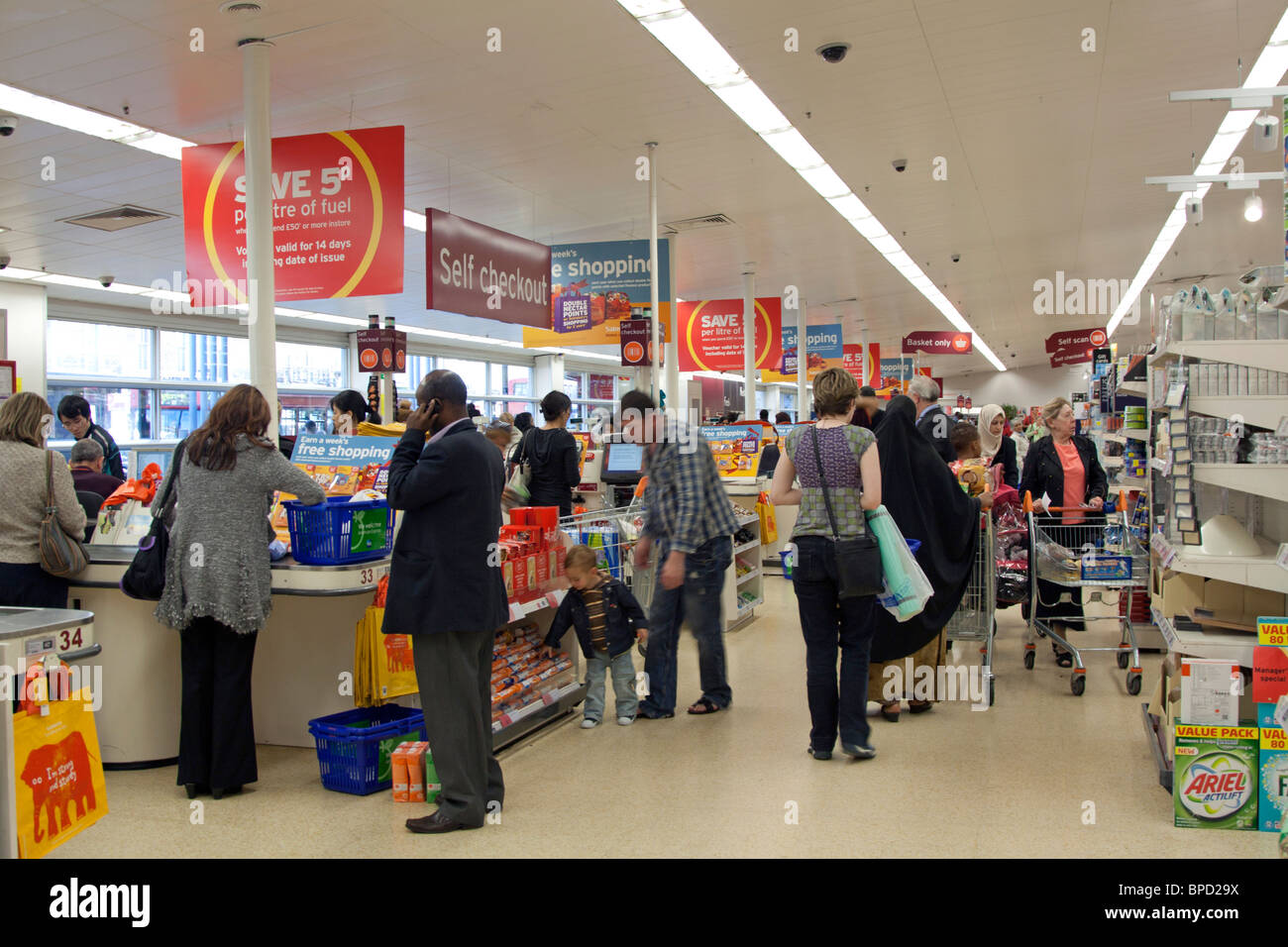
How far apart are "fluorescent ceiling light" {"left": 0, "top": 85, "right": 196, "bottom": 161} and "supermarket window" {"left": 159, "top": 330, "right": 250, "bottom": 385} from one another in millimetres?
8853

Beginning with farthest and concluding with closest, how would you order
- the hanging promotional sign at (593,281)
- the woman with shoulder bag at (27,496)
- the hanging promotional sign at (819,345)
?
the hanging promotional sign at (819,345)
the hanging promotional sign at (593,281)
the woman with shoulder bag at (27,496)

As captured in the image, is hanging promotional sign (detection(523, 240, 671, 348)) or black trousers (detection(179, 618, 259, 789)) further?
hanging promotional sign (detection(523, 240, 671, 348))

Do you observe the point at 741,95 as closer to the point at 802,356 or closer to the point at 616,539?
the point at 616,539

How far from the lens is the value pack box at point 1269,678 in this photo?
3561 mm

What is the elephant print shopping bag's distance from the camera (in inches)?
101

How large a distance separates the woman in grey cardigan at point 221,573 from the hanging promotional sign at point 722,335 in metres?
11.3

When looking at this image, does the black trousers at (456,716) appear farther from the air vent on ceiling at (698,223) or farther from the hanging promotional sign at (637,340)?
the air vent on ceiling at (698,223)

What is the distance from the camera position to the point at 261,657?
4891 millimetres

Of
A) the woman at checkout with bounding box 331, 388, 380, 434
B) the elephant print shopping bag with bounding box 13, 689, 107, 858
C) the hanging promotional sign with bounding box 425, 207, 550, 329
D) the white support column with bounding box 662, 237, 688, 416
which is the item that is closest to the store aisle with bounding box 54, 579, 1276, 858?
the elephant print shopping bag with bounding box 13, 689, 107, 858

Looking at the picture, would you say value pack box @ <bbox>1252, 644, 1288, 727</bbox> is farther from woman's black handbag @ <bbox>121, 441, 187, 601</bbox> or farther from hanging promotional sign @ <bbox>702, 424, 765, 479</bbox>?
hanging promotional sign @ <bbox>702, 424, 765, 479</bbox>

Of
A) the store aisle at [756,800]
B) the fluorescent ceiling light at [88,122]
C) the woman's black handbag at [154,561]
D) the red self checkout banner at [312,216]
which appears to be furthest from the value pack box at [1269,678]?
the fluorescent ceiling light at [88,122]

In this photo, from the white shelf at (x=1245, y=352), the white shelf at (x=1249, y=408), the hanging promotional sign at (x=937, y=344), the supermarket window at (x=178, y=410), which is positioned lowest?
the white shelf at (x=1249, y=408)

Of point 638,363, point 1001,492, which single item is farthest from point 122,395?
point 1001,492

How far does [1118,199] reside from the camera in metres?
12.1
